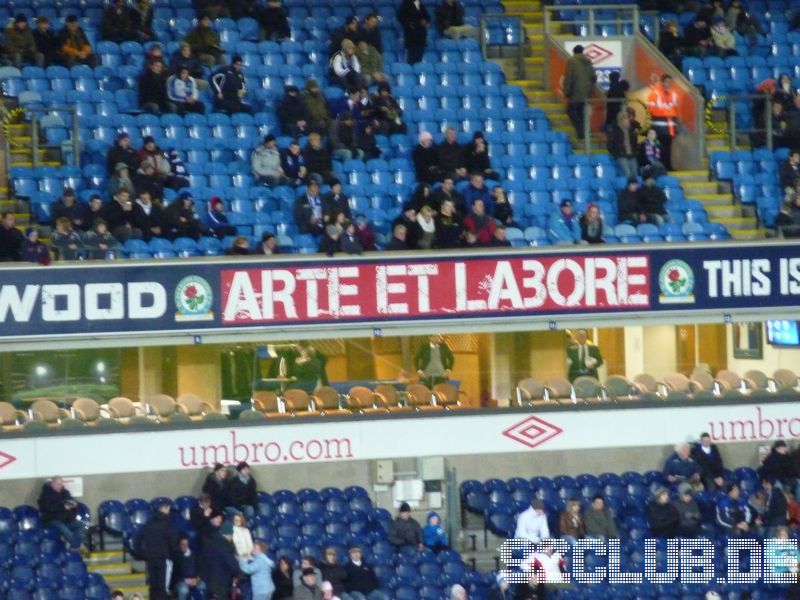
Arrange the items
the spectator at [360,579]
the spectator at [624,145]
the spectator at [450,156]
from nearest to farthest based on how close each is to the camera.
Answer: the spectator at [360,579], the spectator at [450,156], the spectator at [624,145]

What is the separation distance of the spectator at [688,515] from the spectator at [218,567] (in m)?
5.17

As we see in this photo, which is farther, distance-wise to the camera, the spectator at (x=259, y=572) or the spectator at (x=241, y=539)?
the spectator at (x=241, y=539)

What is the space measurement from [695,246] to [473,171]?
298 centimetres

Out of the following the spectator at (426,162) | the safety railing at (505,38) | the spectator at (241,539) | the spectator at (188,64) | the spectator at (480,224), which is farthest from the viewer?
the safety railing at (505,38)

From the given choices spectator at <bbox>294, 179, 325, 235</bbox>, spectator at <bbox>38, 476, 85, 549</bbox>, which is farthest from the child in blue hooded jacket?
spectator at <bbox>38, 476, 85, 549</bbox>

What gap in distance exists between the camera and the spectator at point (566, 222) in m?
22.0

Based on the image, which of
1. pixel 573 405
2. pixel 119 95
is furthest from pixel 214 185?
pixel 573 405

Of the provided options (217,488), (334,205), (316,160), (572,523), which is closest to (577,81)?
(316,160)

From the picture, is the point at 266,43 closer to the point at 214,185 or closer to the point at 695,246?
the point at 214,185

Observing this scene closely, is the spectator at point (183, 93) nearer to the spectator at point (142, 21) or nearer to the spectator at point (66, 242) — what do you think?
the spectator at point (142, 21)

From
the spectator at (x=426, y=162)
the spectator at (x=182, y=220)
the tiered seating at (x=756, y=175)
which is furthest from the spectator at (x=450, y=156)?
the tiered seating at (x=756, y=175)

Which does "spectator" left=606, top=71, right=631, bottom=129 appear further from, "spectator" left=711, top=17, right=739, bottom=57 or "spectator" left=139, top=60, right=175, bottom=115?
"spectator" left=139, top=60, right=175, bottom=115

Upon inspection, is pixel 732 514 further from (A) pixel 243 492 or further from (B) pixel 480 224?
(A) pixel 243 492

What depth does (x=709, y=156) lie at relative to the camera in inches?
966
